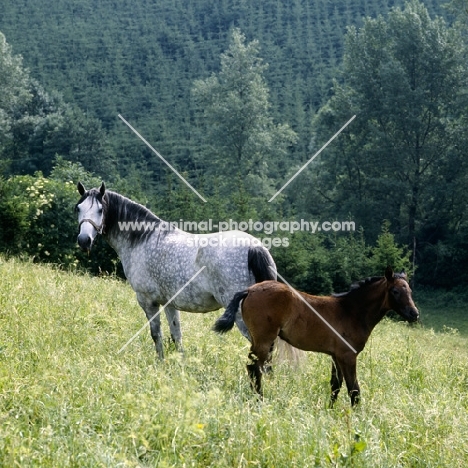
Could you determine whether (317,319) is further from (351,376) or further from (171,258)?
(171,258)

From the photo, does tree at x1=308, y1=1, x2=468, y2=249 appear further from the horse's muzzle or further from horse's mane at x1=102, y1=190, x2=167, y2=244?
the horse's muzzle

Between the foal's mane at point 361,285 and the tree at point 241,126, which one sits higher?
the foal's mane at point 361,285

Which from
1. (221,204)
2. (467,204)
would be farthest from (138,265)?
(467,204)

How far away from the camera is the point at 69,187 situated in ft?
61.8

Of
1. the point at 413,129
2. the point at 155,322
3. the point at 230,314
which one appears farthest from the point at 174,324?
the point at 413,129

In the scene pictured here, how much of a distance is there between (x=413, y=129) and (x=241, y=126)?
13.3m

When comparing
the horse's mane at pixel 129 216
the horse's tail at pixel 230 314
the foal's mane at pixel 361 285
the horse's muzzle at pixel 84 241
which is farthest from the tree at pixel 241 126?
the horse's tail at pixel 230 314

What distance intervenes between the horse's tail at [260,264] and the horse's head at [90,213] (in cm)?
198

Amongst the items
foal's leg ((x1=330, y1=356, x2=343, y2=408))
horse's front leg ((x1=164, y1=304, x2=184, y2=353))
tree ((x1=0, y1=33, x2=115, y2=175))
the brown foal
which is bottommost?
tree ((x1=0, y1=33, x2=115, y2=175))

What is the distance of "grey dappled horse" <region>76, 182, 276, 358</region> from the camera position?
6.80 metres

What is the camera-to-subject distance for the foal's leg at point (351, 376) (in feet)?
18.4

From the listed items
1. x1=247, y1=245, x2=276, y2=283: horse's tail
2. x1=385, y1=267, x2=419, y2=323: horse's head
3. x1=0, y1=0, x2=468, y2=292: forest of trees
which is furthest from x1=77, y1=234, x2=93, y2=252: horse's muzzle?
x1=0, y1=0, x2=468, y2=292: forest of trees

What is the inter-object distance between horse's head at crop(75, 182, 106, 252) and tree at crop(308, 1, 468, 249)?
27142 millimetres

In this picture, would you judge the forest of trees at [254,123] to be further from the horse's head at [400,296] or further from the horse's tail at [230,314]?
the horse's head at [400,296]
